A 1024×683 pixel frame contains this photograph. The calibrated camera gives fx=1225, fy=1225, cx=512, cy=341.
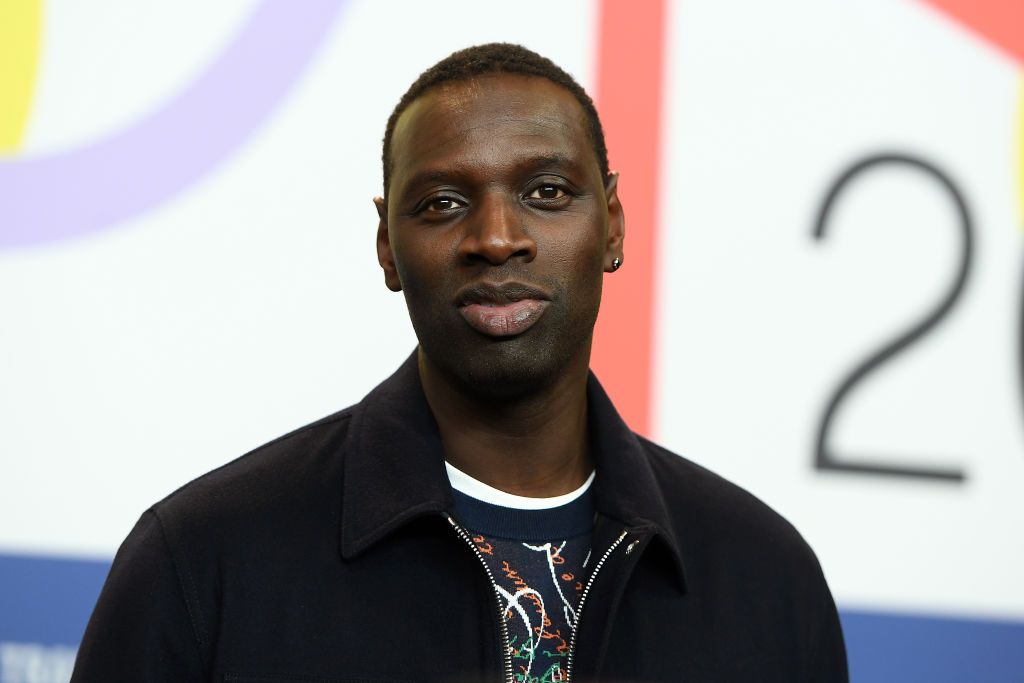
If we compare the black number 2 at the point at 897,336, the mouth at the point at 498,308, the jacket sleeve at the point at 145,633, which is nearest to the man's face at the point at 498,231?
the mouth at the point at 498,308

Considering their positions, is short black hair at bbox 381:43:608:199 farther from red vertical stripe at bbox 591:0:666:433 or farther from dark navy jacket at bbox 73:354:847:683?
red vertical stripe at bbox 591:0:666:433

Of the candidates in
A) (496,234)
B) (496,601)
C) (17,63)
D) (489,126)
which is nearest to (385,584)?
(496,601)

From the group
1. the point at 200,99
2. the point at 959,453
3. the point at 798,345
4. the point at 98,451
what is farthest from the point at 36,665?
the point at 959,453

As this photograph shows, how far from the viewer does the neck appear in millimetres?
1212

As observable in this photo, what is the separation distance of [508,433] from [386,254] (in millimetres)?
229

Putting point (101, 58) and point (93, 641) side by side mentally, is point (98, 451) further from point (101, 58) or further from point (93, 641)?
point (93, 641)

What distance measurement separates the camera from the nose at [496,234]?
113 centimetres

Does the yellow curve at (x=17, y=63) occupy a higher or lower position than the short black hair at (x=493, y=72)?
higher

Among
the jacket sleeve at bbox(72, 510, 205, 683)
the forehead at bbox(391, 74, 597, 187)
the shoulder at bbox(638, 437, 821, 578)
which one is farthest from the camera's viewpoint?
the shoulder at bbox(638, 437, 821, 578)

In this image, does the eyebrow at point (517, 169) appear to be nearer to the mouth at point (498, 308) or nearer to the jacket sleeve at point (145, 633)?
the mouth at point (498, 308)

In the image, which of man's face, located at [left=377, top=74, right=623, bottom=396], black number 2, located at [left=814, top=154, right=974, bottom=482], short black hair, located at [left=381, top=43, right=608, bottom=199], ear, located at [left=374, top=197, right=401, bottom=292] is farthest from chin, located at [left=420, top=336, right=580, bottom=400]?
black number 2, located at [left=814, top=154, right=974, bottom=482]

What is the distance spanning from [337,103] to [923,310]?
1028 millimetres

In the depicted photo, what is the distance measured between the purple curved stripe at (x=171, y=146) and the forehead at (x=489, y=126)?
0.85m

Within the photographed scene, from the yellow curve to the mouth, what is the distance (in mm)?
1201
